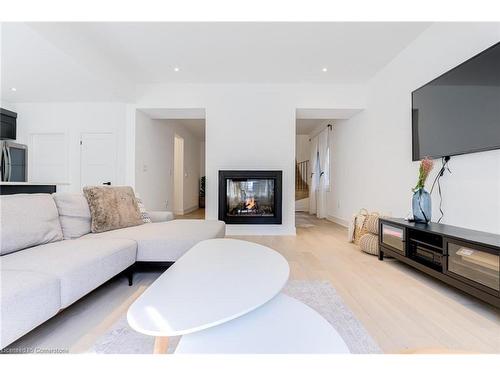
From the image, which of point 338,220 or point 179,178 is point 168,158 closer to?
point 179,178

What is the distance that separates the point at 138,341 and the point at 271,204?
315 cm

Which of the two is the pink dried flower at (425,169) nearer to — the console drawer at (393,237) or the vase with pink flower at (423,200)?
the vase with pink flower at (423,200)

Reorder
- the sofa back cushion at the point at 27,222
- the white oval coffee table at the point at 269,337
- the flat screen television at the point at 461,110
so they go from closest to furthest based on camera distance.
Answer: the white oval coffee table at the point at 269,337 → the sofa back cushion at the point at 27,222 → the flat screen television at the point at 461,110

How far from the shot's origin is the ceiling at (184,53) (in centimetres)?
275

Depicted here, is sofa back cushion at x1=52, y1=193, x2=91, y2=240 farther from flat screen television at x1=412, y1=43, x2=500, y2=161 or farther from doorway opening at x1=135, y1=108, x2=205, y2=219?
flat screen television at x1=412, y1=43, x2=500, y2=161

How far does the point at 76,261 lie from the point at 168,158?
4.67m

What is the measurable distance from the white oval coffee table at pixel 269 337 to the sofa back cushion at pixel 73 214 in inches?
69.3

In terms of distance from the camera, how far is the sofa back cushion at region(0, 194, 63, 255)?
158cm

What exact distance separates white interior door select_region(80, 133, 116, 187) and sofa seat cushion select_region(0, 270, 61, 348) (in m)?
3.71

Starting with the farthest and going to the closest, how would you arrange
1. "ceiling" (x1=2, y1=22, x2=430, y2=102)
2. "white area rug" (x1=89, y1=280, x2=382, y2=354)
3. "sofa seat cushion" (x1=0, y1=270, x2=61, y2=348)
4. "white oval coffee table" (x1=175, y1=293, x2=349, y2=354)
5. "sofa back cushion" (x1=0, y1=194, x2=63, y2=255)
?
"ceiling" (x1=2, y1=22, x2=430, y2=102)
"sofa back cushion" (x1=0, y1=194, x2=63, y2=255)
"white area rug" (x1=89, y1=280, x2=382, y2=354)
"sofa seat cushion" (x1=0, y1=270, x2=61, y2=348)
"white oval coffee table" (x1=175, y1=293, x2=349, y2=354)

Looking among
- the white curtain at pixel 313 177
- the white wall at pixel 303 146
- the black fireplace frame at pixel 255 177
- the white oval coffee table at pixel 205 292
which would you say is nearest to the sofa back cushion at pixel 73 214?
the white oval coffee table at pixel 205 292

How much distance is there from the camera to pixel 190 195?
7.88m

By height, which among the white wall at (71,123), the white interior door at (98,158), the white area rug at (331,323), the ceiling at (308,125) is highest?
the ceiling at (308,125)

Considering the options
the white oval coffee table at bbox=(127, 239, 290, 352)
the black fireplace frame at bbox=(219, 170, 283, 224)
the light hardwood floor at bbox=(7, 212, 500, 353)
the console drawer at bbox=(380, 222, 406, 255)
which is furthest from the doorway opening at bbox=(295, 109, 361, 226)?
the white oval coffee table at bbox=(127, 239, 290, 352)
